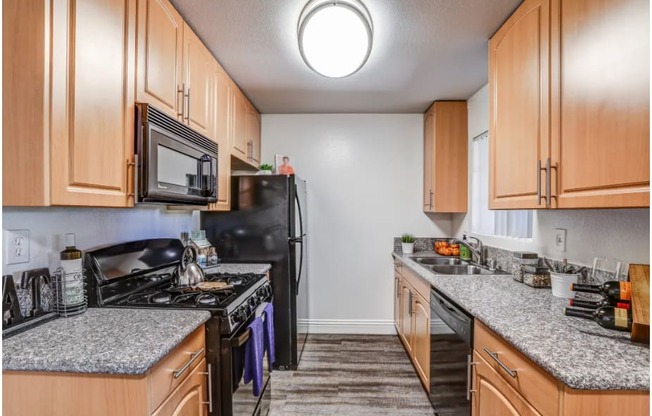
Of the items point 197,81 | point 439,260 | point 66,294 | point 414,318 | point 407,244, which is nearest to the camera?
point 66,294

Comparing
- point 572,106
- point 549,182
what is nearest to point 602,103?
point 572,106

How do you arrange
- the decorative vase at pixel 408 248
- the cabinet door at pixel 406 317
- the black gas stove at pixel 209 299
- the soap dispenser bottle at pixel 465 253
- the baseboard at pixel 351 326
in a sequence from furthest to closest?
the baseboard at pixel 351 326 → the decorative vase at pixel 408 248 → the soap dispenser bottle at pixel 465 253 → the cabinet door at pixel 406 317 → the black gas stove at pixel 209 299

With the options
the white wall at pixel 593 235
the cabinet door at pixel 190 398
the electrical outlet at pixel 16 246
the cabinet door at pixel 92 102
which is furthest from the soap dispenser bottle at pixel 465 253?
the electrical outlet at pixel 16 246

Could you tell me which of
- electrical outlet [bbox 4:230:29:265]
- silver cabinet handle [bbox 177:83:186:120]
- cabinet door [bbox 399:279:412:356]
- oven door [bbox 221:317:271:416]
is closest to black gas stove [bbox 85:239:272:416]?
oven door [bbox 221:317:271:416]

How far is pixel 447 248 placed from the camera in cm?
347

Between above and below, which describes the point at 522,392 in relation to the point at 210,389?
above

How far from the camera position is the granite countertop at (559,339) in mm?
999

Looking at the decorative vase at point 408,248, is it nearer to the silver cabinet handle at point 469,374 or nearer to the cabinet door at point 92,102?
the silver cabinet handle at point 469,374

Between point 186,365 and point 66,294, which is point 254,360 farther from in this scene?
point 66,294

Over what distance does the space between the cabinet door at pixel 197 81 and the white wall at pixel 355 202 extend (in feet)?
5.07

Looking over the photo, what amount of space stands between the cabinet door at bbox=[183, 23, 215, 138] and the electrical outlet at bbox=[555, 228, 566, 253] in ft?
6.82

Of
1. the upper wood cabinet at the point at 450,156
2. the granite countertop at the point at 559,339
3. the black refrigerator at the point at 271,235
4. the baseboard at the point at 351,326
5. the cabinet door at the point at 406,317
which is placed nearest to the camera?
the granite countertop at the point at 559,339

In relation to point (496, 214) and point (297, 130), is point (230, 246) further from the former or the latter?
point (496, 214)

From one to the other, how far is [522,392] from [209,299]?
1.29 metres
